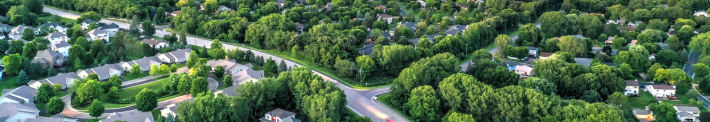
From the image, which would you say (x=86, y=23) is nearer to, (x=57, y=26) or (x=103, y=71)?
(x=57, y=26)

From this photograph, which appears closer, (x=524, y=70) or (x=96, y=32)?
(x=524, y=70)

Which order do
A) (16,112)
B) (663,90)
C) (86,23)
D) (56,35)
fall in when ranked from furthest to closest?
(86,23) → (56,35) → (663,90) → (16,112)

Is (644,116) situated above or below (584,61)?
below

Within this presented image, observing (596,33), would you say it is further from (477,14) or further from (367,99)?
(367,99)

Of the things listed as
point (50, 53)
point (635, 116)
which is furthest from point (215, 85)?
point (635, 116)

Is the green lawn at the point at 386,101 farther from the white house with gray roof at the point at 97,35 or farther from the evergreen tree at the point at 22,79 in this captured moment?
the white house with gray roof at the point at 97,35

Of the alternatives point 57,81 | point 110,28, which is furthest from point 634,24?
point 57,81

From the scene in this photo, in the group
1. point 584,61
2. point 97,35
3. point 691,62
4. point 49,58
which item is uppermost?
point 97,35
